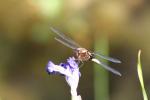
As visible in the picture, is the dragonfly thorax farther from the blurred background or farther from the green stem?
the blurred background

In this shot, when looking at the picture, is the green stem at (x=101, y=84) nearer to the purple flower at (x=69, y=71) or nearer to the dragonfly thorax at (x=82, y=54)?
the dragonfly thorax at (x=82, y=54)

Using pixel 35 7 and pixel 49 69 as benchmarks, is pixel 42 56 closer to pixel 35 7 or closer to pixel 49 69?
Result: pixel 35 7

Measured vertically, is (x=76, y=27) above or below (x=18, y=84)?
above

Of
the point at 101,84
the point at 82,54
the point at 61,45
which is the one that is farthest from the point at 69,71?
the point at 61,45

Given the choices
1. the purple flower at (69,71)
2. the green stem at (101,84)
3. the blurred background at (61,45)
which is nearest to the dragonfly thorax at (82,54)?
the purple flower at (69,71)

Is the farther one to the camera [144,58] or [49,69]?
[144,58]

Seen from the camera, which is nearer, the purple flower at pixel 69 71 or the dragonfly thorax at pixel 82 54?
the purple flower at pixel 69 71

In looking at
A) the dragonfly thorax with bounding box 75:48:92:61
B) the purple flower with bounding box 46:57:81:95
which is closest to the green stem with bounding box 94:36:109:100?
the dragonfly thorax with bounding box 75:48:92:61

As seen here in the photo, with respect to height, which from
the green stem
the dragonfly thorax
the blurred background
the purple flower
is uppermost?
the blurred background

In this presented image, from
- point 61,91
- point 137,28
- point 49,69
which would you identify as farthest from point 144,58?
point 49,69
